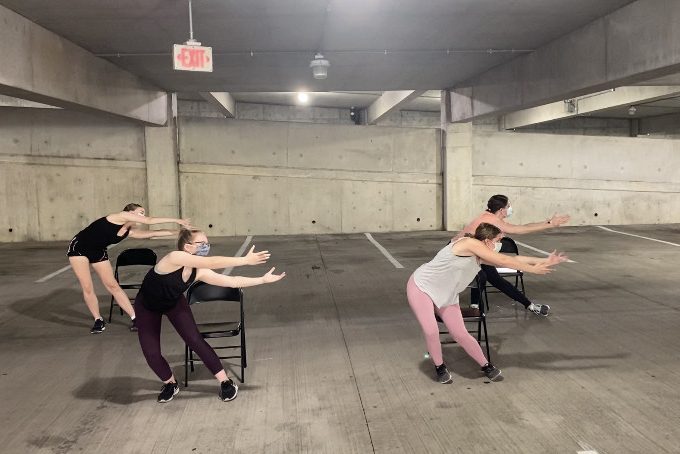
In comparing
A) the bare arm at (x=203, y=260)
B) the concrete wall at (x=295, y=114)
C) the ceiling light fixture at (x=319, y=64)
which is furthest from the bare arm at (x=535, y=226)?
the concrete wall at (x=295, y=114)

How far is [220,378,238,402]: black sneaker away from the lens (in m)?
3.95

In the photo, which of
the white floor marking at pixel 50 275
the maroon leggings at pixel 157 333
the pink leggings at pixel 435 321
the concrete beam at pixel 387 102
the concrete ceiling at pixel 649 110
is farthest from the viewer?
the concrete ceiling at pixel 649 110

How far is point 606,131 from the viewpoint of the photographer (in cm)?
2281

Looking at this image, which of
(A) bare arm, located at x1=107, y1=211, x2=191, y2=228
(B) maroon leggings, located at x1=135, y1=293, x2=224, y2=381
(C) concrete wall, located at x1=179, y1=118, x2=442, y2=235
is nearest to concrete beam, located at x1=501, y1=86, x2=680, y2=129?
(C) concrete wall, located at x1=179, y1=118, x2=442, y2=235

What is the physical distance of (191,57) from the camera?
646 cm

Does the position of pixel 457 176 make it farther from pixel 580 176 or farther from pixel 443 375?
pixel 443 375

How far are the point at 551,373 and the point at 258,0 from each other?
5424 millimetres

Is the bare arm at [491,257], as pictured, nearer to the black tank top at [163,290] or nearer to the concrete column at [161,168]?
the black tank top at [163,290]

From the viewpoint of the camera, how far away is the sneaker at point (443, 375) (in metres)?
4.20

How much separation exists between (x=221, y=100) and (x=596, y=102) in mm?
11665

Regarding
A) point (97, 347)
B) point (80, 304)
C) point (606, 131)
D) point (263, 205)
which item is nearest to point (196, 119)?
point (263, 205)

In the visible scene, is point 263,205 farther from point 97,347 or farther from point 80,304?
point 97,347

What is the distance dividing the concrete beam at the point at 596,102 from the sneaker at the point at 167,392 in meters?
14.3

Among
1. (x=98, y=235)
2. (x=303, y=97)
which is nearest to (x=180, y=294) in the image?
(x=98, y=235)
